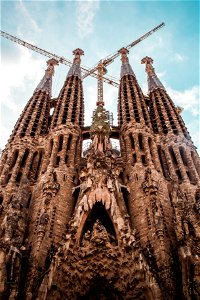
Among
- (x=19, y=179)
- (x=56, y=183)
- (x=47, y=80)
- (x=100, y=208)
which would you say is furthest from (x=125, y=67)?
(x=100, y=208)

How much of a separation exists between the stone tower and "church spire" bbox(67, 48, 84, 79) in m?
7.75

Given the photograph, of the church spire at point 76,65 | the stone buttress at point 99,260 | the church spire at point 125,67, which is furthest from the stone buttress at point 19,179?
the church spire at point 125,67

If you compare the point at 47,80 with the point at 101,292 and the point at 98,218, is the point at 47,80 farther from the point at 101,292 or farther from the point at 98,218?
the point at 101,292

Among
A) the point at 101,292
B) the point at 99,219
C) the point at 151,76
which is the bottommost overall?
the point at 101,292

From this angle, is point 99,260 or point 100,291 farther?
point 100,291

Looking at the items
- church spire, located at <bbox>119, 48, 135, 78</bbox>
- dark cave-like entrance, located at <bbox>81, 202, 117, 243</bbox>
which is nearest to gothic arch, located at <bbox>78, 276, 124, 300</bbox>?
dark cave-like entrance, located at <bbox>81, 202, 117, 243</bbox>

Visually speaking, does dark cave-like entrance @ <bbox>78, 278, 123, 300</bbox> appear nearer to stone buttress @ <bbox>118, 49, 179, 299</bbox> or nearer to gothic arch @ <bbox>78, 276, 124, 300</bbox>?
gothic arch @ <bbox>78, 276, 124, 300</bbox>

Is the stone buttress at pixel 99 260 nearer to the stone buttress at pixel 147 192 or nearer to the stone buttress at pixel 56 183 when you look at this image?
the stone buttress at pixel 147 192

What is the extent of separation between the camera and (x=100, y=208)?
1825 centimetres

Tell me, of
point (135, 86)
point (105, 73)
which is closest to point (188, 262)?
point (135, 86)

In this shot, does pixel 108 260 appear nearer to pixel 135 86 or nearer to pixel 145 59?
pixel 135 86

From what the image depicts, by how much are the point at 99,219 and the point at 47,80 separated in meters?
22.6

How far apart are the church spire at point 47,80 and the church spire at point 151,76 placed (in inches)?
433

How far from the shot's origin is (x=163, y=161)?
79.6ft
